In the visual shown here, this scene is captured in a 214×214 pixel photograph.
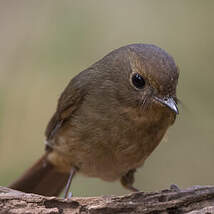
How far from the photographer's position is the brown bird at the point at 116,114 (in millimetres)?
4754

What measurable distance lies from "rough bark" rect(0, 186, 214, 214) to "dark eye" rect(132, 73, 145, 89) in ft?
3.40

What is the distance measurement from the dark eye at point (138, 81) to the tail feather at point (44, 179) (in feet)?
6.49

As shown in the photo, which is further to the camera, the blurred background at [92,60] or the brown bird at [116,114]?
the blurred background at [92,60]

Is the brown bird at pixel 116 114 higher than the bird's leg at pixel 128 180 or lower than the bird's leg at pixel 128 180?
higher

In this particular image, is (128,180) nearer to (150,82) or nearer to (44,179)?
(44,179)

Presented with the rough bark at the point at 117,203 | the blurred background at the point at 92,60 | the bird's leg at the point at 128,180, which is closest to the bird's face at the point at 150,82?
the rough bark at the point at 117,203

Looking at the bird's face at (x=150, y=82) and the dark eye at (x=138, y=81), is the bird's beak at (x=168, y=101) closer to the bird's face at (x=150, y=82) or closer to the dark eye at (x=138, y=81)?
the bird's face at (x=150, y=82)

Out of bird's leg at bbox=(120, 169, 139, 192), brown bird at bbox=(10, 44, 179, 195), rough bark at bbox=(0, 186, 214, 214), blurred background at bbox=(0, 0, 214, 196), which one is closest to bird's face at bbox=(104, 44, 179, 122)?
brown bird at bbox=(10, 44, 179, 195)

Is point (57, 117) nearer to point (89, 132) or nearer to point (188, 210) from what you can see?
point (89, 132)

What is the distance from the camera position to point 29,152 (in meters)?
7.25

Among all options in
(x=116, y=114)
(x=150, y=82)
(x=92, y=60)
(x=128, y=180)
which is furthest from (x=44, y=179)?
(x=150, y=82)

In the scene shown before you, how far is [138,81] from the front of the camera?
4.88 metres

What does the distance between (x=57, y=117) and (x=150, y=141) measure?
1.29 metres

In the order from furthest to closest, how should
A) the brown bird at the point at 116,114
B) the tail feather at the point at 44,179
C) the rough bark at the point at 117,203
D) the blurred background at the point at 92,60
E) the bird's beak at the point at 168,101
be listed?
the blurred background at the point at 92,60 < the tail feather at the point at 44,179 < the brown bird at the point at 116,114 < the bird's beak at the point at 168,101 < the rough bark at the point at 117,203
